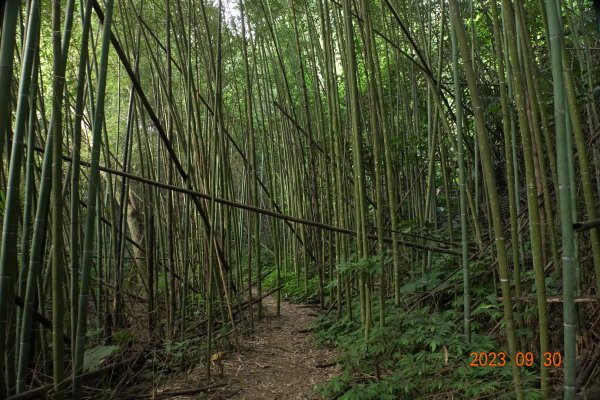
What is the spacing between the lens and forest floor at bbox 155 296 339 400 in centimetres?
218

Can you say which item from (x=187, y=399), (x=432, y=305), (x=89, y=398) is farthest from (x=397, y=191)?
(x=89, y=398)

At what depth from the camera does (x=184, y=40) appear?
8.18 feet

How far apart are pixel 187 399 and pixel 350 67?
1.71 metres

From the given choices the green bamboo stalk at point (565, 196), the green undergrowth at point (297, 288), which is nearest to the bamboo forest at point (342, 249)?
the green bamboo stalk at point (565, 196)

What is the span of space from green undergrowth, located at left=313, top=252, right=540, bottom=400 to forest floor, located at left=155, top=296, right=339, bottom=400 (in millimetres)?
167

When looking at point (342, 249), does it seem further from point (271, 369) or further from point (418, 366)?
point (418, 366)

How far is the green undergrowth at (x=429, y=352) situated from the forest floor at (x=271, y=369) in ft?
0.55

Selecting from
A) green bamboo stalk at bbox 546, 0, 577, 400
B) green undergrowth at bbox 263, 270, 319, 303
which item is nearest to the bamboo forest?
green bamboo stalk at bbox 546, 0, 577, 400

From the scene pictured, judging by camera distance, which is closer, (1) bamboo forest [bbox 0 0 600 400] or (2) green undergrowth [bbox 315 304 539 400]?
(1) bamboo forest [bbox 0 0 600 400]

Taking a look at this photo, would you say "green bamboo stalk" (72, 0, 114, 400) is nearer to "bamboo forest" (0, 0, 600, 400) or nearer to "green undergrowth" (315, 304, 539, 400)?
"bamboo forest" (0, 0, 600, 400)

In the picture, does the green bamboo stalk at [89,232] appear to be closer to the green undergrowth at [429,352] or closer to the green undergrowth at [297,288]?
the green undergrowth at [429,352]

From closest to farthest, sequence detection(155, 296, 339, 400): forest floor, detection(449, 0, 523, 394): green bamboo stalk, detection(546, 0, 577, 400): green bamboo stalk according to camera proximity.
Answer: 1. detection(546, 0, 577, 400): green bamboo stalk
2. detection(449, 0, 523, 394): green bamboo stalk
3. detection(155, 296, 339, 400): forest floor

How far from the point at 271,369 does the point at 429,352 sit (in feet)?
3.08

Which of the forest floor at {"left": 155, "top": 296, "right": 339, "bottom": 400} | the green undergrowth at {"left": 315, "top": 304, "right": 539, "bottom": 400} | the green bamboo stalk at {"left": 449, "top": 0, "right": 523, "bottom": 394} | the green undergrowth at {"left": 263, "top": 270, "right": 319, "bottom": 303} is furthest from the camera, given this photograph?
the green undergrowth at {"left": 263, "top": 270, "right": 319, "bottom": 303}
